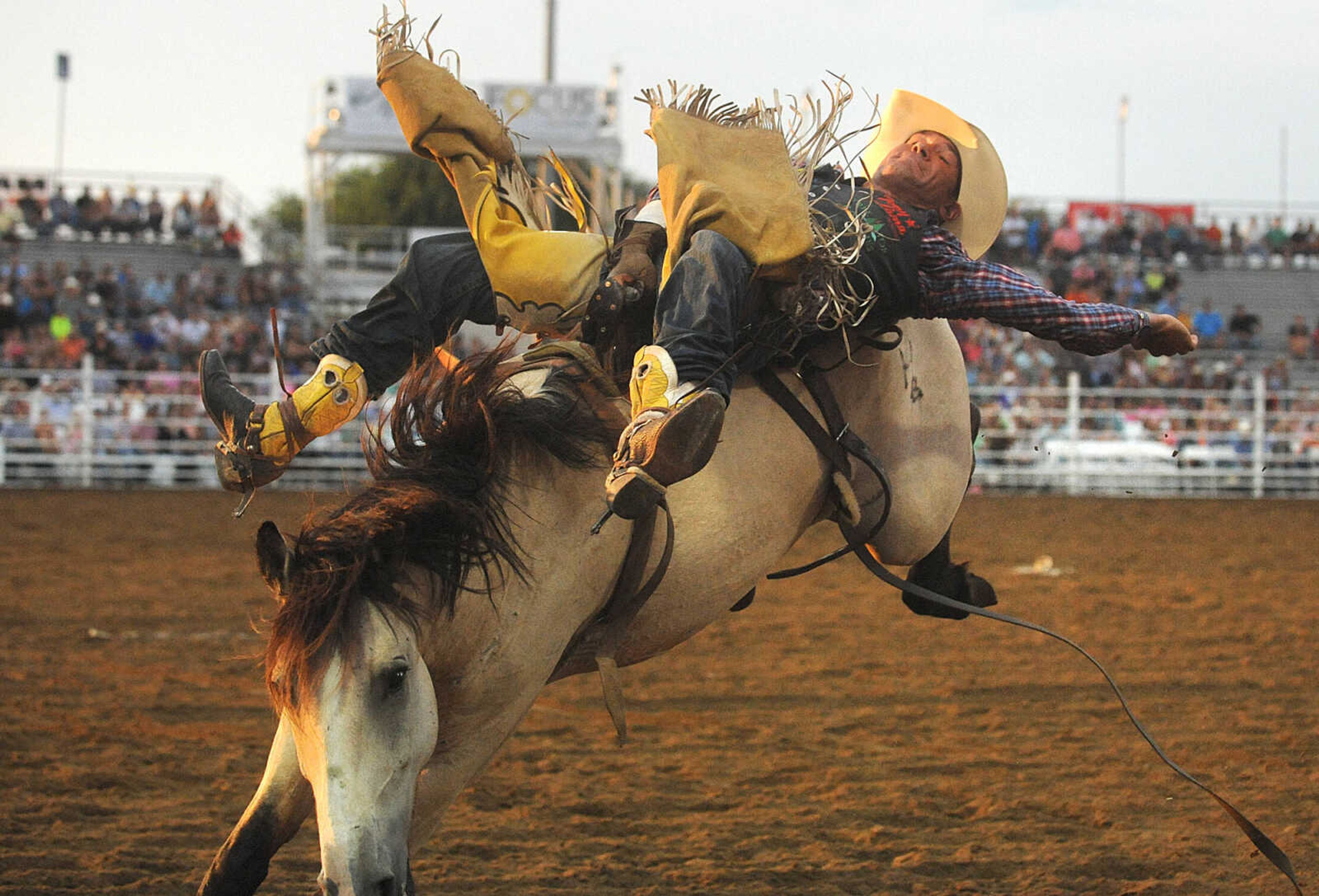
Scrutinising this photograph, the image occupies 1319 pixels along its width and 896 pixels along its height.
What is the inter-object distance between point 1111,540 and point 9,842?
375 inches

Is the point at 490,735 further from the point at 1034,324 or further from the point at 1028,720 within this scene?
the point at 1028,720

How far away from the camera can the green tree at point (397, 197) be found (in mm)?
40344

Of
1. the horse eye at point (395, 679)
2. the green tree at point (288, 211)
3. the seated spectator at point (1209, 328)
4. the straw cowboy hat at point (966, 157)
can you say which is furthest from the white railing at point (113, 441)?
the green tree at point (288, 211)

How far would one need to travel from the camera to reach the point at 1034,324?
2.92 metres

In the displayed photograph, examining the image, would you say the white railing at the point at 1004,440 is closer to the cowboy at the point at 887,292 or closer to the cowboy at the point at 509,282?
the cowboy at the point at 887,292

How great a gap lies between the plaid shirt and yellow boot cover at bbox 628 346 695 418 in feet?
2.39

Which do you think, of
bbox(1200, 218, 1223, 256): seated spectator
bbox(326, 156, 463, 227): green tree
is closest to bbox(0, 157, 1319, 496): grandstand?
bbox(1200, 218, 1223, 256): seated spectator

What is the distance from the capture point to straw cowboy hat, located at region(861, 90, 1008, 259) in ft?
10.6

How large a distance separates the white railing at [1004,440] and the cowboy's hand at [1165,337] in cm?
1281

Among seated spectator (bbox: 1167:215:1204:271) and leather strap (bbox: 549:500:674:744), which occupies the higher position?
seated spectator (bbox: 1167:215:1204:271)

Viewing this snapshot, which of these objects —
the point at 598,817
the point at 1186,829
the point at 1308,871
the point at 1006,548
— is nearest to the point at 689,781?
the point at 598,817

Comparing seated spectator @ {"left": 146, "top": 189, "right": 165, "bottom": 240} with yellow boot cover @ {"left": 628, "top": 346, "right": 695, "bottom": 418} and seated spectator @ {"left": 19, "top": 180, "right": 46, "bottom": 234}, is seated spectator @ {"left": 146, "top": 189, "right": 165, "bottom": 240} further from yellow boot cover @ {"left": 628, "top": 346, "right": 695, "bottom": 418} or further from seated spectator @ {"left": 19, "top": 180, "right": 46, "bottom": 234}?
yellow boot cover @ {"left": 628, "top": 346, "right": 695, "bottom": 418}

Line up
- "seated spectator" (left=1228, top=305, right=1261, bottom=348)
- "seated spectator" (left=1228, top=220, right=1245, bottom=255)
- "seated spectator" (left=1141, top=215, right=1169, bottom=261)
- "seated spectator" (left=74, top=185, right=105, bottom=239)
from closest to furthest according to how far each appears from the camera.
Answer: "seated spectator" (left=1228, top=305, right=1261, bottom=348) → "seated spectator" (left=74, top=185, right=105, bottom=239) → "seated spectator" (left=1141, top=215, right=1169, bottom=261) → "seated spectator" (left=1228, top=220, right=1245, bottom=255)

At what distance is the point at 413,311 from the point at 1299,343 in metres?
21.9
